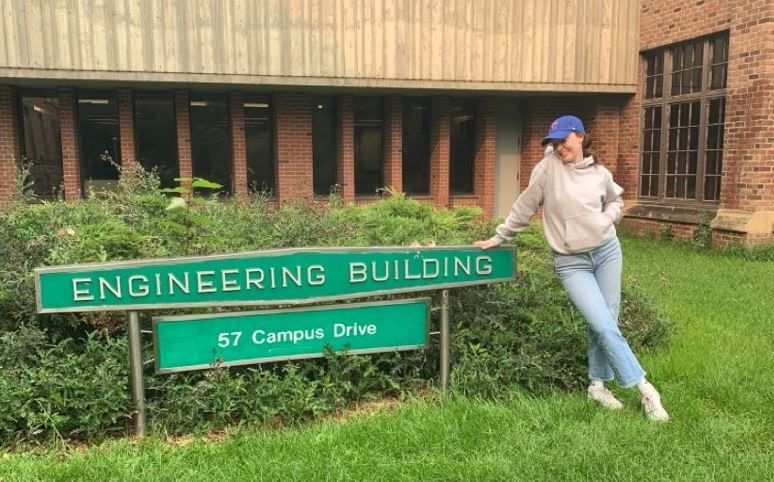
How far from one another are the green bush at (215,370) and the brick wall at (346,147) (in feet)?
23.0

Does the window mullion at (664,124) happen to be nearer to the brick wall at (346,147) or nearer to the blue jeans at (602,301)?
the brick wall at (346,147)

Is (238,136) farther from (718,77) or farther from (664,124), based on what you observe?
(718,77)

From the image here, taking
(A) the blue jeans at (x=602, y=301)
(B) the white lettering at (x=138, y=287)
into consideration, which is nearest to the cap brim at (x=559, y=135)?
(A) the blue jeans at (x=602, y=301)

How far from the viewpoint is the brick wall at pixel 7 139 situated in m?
10.9

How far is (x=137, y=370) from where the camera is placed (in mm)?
3373

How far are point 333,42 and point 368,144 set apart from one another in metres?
2.77

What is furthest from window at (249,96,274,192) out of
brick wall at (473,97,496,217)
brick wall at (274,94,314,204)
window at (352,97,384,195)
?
brick wall at (473,97,496,217)

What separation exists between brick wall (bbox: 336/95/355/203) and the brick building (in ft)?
0.12

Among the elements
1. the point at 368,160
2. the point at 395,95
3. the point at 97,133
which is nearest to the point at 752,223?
the point at 395,95

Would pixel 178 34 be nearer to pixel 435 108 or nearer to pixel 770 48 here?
pixel 435 108

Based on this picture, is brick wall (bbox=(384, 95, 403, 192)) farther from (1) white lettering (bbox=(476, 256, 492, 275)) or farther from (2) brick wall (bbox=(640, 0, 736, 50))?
(1) white lettering (bbox=(476, 256, 492, 275))

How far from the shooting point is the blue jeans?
352 centimetres

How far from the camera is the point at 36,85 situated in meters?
11.2

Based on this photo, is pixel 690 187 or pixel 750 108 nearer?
pixel 750 108
